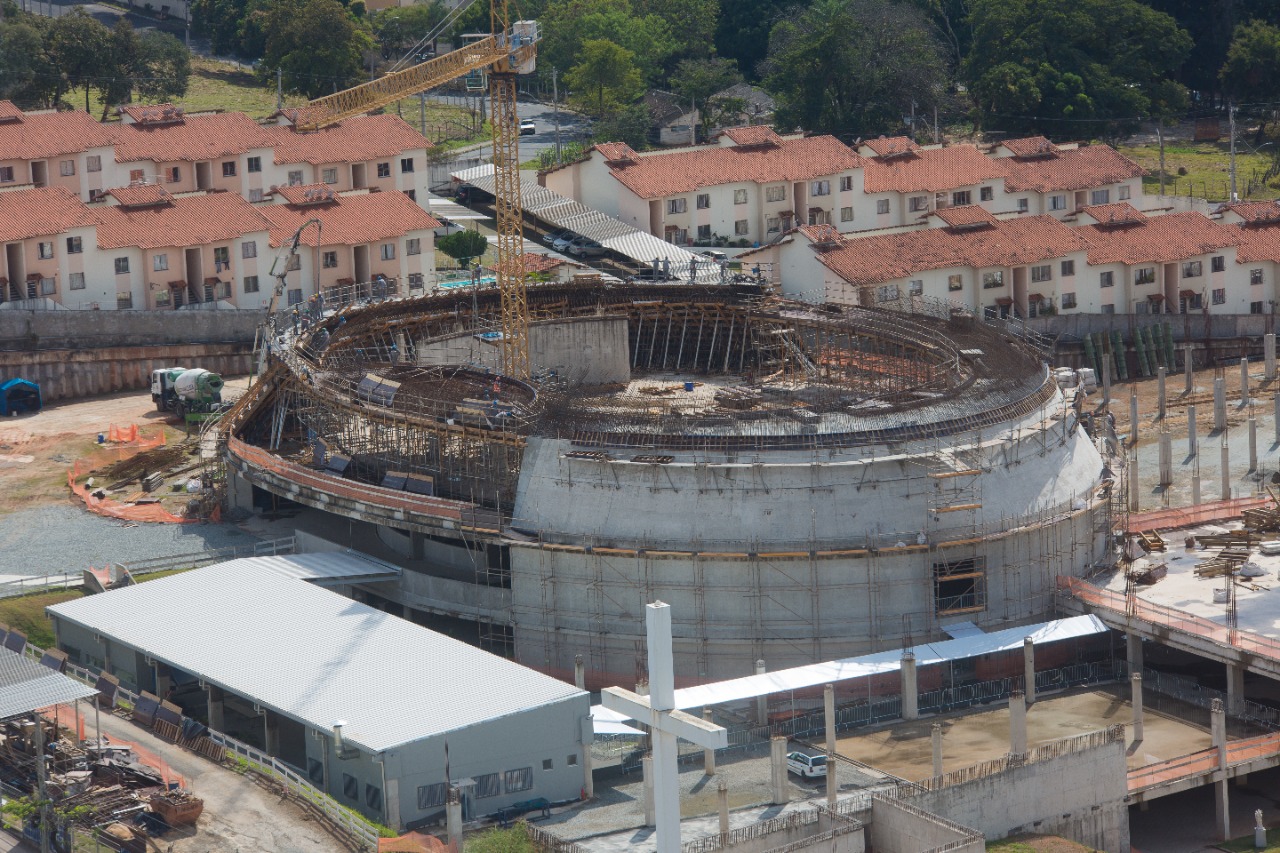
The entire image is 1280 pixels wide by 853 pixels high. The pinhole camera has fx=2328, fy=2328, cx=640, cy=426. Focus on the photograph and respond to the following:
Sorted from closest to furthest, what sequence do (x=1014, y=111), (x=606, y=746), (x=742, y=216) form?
(x=606, y=746)
(x=742, y=216)
(x=1014, y=111)

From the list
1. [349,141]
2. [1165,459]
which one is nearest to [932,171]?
[349,141]

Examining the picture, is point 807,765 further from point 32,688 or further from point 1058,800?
point 32,688

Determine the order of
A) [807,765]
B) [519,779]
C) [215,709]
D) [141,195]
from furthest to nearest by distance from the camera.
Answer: [141,195], [215,709], [807,765], [519,779]

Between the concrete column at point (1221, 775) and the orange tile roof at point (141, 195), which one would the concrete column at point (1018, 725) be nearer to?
the concrete column at point (1221, 775)

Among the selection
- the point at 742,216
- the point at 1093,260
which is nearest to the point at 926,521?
the point at 1093,260

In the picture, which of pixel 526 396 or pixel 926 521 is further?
pixel 526 396

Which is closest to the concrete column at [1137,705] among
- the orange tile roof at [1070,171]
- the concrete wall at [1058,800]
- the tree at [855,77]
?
the concrete wall at [1058,800]

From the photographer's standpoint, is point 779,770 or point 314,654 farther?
point 314,654

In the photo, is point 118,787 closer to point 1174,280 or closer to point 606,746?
point 606,746
